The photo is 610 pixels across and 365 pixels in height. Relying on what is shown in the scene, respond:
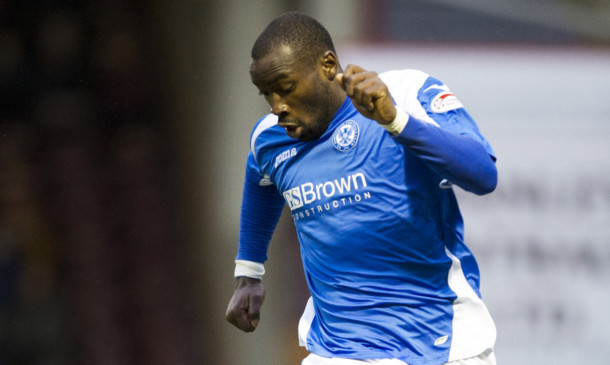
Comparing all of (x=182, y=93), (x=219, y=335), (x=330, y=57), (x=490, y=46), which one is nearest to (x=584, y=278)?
(x=490, y=46)

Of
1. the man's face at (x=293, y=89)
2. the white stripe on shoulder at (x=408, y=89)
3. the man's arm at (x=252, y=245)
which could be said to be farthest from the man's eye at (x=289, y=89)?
the man's arm at (x=252, y=245)

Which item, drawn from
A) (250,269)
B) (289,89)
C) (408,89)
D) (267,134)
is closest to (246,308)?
(250,269)

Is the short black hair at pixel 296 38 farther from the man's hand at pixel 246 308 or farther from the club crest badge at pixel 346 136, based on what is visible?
the man's hand at pixel 246 308

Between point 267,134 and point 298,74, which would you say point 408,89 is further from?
point 267,134

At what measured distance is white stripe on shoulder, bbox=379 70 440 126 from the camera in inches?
95.3

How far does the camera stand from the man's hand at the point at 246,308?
2865mm

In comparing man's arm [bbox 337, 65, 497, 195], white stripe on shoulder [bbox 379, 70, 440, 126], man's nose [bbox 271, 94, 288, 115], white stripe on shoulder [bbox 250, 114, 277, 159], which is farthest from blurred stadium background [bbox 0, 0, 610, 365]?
man's arm [bbox 337, 65, 497, 195]

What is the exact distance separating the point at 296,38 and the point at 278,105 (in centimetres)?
21

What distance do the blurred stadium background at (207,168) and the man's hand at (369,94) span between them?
2813 mm

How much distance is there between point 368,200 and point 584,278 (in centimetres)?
292

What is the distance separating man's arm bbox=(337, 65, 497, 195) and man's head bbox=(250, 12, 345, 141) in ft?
1.09

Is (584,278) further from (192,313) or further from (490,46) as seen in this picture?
(192,313)

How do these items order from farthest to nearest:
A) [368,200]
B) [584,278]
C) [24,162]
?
[24,162], [584,278], [368,200]

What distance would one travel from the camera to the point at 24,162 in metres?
5.30
